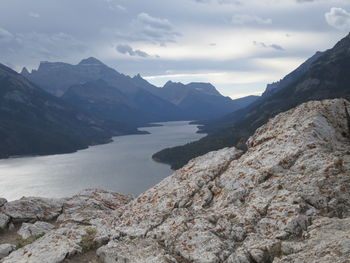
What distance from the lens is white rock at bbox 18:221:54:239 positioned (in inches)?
840

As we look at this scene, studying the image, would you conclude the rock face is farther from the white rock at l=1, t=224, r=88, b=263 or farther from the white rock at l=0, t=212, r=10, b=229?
the white rock at l=0, t=212, r=10, b=229

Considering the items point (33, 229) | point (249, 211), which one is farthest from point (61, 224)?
point (249, 211)

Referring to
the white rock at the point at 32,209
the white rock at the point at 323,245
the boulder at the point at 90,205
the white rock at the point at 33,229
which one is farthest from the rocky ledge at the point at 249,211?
the white rock at the point at 32,209

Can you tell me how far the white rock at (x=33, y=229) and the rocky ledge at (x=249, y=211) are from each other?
26cm

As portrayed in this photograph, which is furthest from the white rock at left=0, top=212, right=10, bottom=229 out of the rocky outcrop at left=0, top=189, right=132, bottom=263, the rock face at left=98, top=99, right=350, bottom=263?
the rock face at left=98, top=99, right=350, bottom=263

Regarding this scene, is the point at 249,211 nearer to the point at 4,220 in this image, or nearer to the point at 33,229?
the point at 33,229

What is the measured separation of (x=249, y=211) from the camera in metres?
14.4

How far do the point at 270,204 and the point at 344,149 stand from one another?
16.3 ft

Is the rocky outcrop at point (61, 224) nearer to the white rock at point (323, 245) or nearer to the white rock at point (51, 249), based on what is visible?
the white rock at point (51, 249)

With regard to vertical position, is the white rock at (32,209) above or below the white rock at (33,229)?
above

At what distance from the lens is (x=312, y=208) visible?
13.4 metres

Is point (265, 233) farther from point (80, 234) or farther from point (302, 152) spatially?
point (80, 234)

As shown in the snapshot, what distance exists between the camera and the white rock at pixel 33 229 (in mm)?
21344

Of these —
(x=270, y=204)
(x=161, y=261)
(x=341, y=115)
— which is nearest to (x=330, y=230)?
(x=270, y=204)
